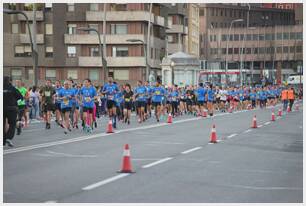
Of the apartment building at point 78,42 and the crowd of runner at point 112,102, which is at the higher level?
the apartment building at point 78,42

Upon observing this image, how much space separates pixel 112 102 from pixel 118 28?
210ft

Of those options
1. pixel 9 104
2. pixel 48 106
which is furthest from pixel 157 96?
pixel 9 104

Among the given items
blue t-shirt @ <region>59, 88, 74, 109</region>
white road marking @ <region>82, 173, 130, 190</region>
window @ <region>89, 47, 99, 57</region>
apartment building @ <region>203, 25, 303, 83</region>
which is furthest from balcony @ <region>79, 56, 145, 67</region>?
white road marking @ <region>82, 173, 130, 190</region>

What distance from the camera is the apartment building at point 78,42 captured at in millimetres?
95125

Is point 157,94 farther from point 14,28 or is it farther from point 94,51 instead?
point 94,51

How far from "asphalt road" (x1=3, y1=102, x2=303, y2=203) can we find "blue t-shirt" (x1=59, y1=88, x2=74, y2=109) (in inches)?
114

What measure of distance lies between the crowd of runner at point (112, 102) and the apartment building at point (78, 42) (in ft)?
96.5

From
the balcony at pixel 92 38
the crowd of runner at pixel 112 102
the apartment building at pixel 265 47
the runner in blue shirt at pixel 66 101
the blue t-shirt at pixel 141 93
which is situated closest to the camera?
the runner in blue shirt at pixel 66 101

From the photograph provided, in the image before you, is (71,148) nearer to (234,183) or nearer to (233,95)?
(234,183)

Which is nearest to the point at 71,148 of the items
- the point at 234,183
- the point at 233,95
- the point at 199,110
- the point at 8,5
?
the point at 234,183

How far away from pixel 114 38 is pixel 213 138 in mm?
72593

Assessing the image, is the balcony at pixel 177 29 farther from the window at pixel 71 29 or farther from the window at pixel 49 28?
the window at pixel 49 28

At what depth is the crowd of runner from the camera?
95.8ft

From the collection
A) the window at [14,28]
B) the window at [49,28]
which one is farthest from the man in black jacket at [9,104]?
the window at [49,28]
